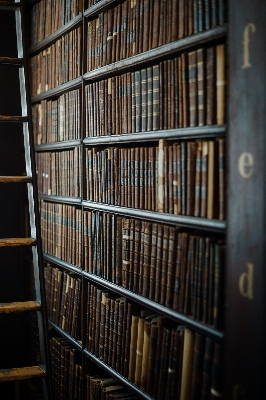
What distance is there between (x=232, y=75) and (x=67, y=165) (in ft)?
4.40

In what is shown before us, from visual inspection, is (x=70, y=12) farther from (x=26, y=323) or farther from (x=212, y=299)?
(x=26, y=323)

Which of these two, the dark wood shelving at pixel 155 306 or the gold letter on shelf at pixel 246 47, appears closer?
the gold letter on shelf at pixel 246 47

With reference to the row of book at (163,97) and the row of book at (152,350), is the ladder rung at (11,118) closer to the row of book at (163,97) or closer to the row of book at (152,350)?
the row of book at (163,97)

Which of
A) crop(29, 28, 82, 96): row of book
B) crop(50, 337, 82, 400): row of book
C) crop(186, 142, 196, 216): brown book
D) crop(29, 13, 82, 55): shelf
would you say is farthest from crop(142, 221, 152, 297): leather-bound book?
crop(29, 13, 82, 55): shelf

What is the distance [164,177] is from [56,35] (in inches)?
49.7

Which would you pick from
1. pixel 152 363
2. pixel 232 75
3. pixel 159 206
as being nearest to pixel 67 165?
pixel 159 206

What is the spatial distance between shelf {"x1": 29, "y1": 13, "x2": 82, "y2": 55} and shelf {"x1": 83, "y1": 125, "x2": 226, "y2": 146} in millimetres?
565

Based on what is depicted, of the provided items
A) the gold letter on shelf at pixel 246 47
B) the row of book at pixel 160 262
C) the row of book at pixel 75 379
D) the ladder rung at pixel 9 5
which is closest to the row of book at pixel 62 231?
the row of book at pixel 160 262

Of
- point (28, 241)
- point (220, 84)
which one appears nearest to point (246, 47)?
point (220, 84)

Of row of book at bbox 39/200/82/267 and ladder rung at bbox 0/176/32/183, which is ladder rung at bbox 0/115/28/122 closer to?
ladder rung at bbox 0/176/32/183

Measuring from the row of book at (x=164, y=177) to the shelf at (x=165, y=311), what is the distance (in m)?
0.35

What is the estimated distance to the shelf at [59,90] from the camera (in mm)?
2622

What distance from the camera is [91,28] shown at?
8.09 ft

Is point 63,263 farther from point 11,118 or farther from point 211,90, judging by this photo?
point 211,90
